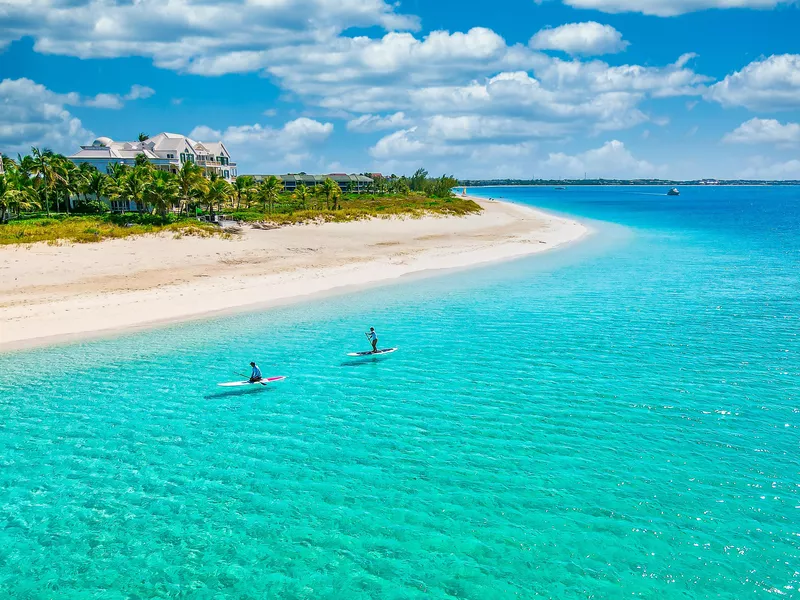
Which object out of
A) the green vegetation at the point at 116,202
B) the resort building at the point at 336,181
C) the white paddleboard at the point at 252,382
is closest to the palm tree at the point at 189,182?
the green vegetation at the point at 116,202

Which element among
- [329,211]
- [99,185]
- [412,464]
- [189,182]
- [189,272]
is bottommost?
[412,464]

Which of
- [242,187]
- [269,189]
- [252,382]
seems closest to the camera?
[252,382]

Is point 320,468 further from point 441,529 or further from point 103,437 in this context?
point 103,437

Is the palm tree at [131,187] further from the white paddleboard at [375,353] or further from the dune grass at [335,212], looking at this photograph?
the white paddleboard at [375,353]

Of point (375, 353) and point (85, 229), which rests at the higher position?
point (85, 229)

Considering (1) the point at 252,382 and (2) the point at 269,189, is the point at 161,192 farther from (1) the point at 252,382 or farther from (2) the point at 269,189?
(1) the point at 252,382

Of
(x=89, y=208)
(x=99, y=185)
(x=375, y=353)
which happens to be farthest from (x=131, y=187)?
(x=375, y=353)
